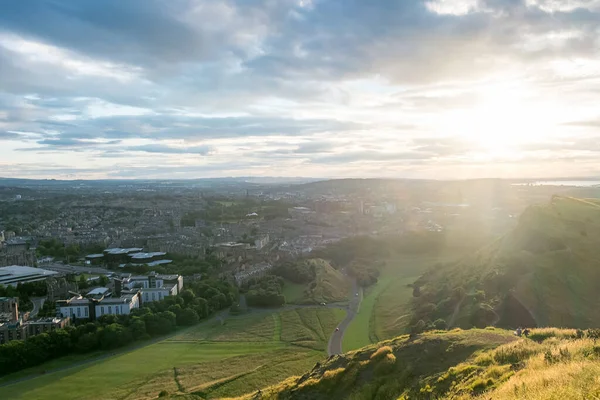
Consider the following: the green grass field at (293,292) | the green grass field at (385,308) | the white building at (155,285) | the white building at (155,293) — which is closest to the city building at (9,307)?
the white building at (155,285)

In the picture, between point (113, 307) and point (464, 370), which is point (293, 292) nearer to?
point (113, 307)

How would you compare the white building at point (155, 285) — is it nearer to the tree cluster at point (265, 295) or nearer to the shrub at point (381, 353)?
the tree cluster at point (265, 295)

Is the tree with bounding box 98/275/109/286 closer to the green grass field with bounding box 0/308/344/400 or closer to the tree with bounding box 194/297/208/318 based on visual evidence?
the tree with bounding box 194/297/208/318

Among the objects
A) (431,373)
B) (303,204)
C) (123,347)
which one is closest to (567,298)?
(431,373)

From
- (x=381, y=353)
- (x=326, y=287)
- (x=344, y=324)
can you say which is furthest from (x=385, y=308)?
(x=381, y=353)

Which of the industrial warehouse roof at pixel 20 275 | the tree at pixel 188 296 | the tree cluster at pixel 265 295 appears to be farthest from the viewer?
the industrial warehouse roof at pixel 20 275

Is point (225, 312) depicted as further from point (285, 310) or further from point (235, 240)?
point (235, 240)
